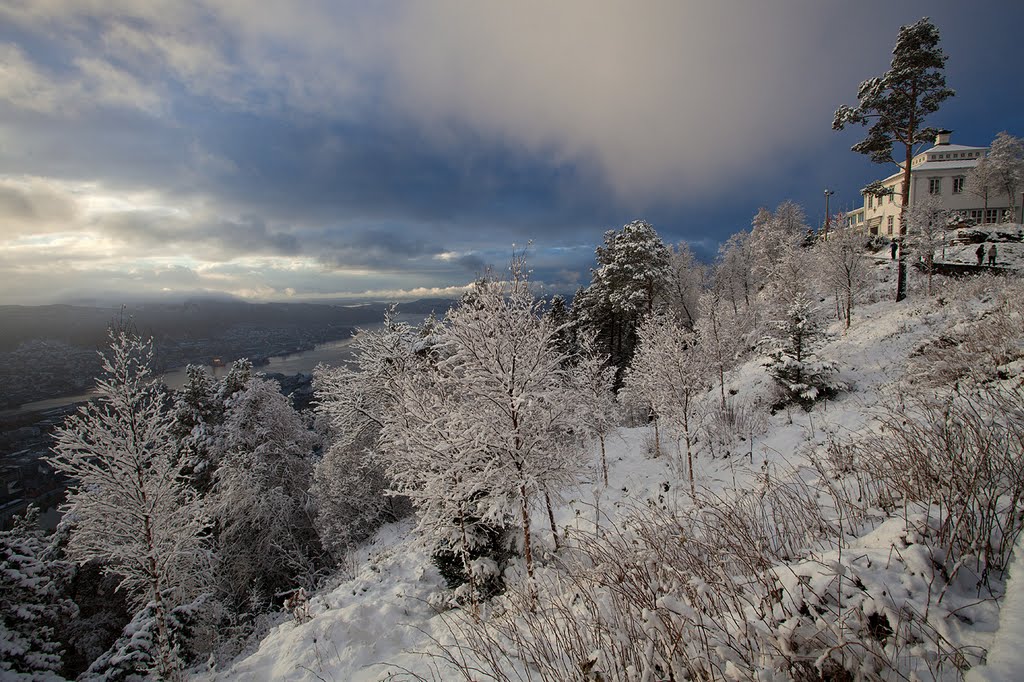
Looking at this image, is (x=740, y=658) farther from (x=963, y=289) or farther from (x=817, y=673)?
(x=963, y=289)

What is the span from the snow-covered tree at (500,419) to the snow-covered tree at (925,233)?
22397 millimetres

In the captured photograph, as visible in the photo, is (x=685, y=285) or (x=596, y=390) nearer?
(x=596, y=390)

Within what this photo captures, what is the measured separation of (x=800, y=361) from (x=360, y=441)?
67.5ft

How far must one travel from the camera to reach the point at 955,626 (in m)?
1.78

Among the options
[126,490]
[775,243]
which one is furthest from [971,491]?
[775,243]

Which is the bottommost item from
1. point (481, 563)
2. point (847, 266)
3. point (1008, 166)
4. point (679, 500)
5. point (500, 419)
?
point (481, 563)

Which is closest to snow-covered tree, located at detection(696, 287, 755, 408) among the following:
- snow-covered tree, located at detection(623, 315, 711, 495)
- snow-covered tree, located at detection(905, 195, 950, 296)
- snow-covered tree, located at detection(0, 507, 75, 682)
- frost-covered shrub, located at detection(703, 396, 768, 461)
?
frost-covered shrub, located at detection(703, 396, 768, 461)

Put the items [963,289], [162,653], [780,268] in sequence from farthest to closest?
[780,268]
[963,289]
[162,653]

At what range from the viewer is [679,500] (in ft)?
33.5

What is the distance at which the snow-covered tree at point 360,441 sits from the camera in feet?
60.2

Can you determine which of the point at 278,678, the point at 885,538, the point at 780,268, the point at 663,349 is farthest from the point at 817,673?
the point at 780,268

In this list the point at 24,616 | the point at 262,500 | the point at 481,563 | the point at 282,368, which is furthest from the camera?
the point at 282,368

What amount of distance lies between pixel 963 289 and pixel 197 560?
107ft

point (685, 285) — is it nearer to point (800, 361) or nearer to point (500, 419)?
point (800, 361)
